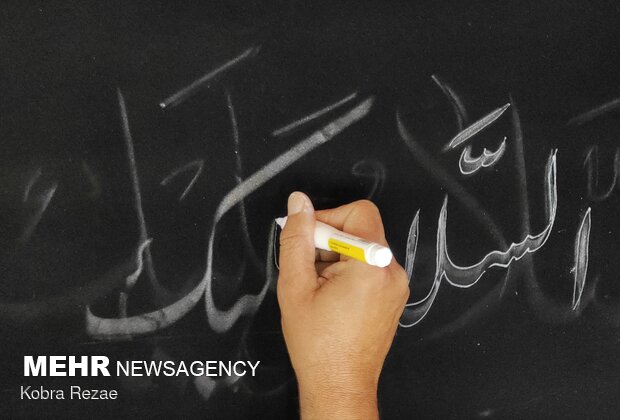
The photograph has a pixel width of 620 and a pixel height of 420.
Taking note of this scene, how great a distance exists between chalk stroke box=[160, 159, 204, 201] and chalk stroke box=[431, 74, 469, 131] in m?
0.33

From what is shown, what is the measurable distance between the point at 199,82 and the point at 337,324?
1.19ft

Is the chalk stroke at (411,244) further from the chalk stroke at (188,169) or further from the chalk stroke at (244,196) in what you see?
the chalk stroke at (188,169)

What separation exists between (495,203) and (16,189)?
0.63m

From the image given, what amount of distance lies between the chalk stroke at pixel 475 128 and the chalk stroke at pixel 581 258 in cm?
18

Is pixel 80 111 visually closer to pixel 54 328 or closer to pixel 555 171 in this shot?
pixel 54 328

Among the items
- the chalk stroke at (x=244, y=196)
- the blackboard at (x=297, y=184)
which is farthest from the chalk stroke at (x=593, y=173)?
the chalk stroke at (x=244, y=196)

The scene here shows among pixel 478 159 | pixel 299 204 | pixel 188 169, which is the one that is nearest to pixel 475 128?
pixel 478 159

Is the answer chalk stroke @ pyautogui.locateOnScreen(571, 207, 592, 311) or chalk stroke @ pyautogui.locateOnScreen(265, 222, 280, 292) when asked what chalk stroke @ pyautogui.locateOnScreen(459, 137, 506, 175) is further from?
chalk stroke @ pyautogui.locateOnScreen(265, 222, 280, 292)

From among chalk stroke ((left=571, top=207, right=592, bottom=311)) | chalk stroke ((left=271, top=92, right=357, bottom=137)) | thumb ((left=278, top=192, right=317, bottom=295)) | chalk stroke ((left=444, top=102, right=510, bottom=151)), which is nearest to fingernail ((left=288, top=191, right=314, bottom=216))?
thumb ((left=278, top=192, right=317, bottom=295))

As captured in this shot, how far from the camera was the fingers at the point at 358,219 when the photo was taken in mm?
673

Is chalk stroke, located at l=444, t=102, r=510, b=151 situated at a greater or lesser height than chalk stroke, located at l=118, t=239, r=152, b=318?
greater

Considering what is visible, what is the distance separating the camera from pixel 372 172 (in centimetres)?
77

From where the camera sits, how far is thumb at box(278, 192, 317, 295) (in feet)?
2.10

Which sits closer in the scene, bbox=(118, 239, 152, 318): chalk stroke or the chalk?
the chalk
